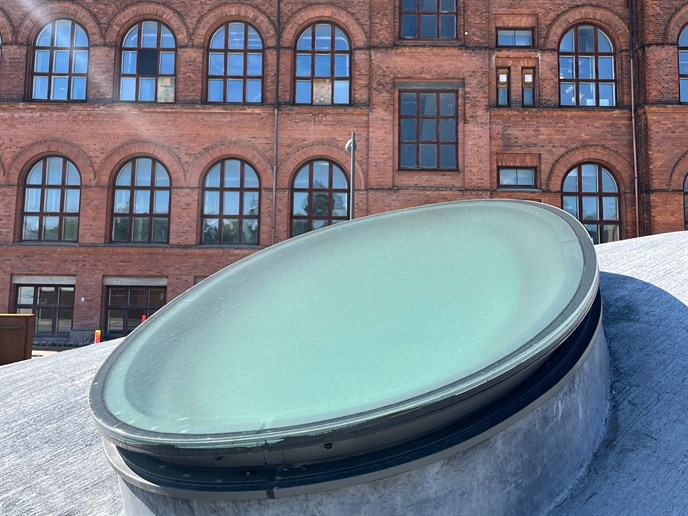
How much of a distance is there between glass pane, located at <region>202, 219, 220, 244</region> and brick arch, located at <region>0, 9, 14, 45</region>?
8.57 meters

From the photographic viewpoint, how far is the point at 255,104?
57.6 feet

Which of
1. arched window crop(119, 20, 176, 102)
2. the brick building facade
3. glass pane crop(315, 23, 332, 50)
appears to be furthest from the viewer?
glass pane crop(315, 23, 332, 50)

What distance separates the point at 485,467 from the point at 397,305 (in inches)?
41.0

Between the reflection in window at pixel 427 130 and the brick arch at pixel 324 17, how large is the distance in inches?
89.7

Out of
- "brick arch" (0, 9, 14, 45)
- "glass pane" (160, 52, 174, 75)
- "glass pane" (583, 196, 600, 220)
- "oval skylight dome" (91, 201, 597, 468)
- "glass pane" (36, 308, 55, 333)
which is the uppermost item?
"brick arch" (0, 9, 14, 45)

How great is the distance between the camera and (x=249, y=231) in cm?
1759

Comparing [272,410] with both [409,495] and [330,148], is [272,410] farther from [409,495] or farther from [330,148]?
[330,148]

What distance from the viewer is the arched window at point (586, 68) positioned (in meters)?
18.1

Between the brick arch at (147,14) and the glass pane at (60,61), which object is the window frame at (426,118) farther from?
the glass pane at (60,61)

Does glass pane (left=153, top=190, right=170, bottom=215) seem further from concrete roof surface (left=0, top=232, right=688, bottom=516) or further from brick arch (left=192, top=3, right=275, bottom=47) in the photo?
concrete roof surface (left=0, top=232, right=688, bottom=516)

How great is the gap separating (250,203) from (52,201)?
250 inches

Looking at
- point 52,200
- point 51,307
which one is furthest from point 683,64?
point 51,307

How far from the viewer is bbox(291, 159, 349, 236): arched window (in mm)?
17562

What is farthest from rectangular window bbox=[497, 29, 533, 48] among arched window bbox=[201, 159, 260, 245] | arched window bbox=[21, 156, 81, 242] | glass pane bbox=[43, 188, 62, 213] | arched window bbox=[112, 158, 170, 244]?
glass pane bbox=[43, 188, 62, 213]
